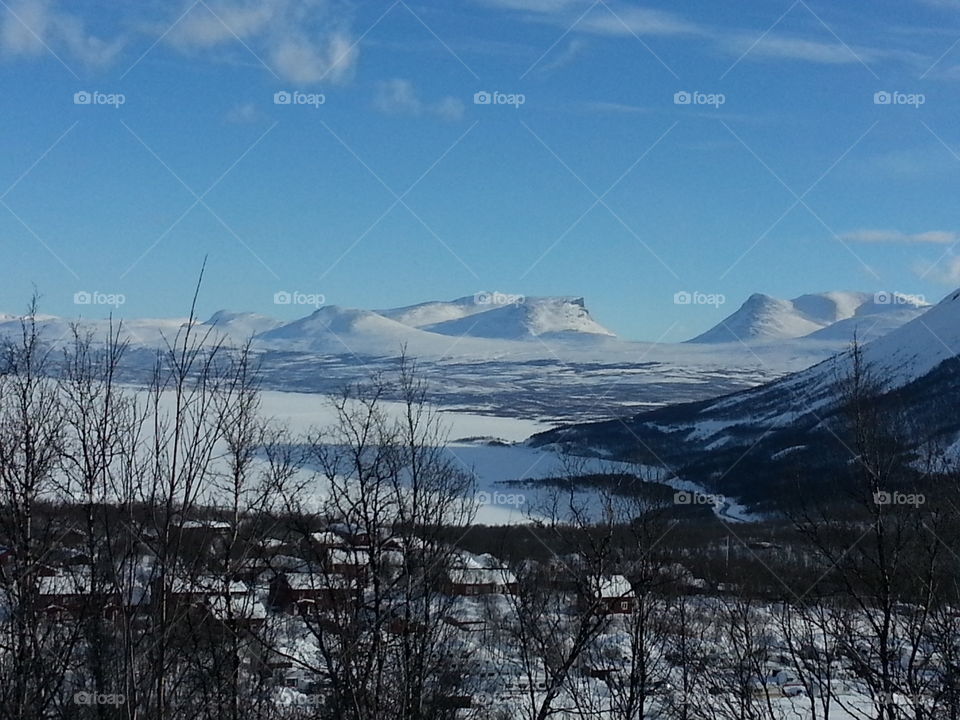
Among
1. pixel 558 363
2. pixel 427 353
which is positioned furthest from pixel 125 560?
pixel 427 353

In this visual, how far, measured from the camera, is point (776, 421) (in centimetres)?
7281

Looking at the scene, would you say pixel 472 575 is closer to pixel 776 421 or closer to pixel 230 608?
pixel 230 608

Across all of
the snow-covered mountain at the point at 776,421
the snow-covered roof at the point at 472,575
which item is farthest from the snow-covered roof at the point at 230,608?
the snow-covered mountain at the point at 776,421

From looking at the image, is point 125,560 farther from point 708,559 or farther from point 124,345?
point 708,559

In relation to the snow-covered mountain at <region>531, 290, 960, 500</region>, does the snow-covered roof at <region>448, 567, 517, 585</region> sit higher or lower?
lower

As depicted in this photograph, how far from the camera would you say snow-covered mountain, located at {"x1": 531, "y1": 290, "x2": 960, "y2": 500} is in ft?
180

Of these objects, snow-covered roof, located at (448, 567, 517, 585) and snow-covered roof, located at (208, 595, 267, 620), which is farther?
snow-covered roof, located at (448, 567, 517, 585)

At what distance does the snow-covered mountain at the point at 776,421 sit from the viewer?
180ft

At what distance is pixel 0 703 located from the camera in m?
4.56

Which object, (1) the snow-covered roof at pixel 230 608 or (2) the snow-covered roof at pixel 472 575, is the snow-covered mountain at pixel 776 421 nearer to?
(2) the snow-covered roof at pixel 472 575

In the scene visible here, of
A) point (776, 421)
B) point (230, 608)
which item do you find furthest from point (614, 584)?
point (776, 421)

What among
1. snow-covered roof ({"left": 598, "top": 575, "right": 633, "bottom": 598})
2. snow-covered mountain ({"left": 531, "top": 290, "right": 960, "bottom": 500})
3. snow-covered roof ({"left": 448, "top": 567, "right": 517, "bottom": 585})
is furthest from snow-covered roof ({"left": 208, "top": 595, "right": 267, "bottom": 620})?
snow-covered mountain ({"left": 531, "top": 290, "right": 960, "bottom": 500})

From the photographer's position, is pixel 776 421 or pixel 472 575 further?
pixel 776 421

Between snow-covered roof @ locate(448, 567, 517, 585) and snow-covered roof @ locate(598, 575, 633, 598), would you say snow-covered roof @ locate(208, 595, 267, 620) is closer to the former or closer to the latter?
snow-covered roof @ locate(448, 567, 517, 585)
